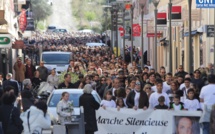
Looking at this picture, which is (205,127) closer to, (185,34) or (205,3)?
(205,3)

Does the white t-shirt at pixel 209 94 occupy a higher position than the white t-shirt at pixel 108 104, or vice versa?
the white t-shirt at pixel 209 94

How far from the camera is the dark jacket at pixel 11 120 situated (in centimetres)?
1576

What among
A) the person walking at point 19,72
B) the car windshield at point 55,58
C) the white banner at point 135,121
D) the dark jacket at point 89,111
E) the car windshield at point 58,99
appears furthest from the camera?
the car windshield at point 55,58

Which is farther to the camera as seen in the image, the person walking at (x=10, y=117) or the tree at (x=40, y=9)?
the tree at (x=40, y=9)

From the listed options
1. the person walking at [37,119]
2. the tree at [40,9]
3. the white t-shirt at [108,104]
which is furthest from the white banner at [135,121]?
the tree at [40,9]

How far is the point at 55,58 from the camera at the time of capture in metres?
47.5

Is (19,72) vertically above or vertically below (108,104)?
below

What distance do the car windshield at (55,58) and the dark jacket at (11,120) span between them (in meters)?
30.8

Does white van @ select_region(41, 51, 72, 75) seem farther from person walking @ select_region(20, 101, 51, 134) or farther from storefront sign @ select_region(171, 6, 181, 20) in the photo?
person walking @ select_region(20, 101, 51, 134)

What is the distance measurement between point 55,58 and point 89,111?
28088 millimetres

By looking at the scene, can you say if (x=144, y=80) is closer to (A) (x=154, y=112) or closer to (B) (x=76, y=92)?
(B) (x=76, y=92)

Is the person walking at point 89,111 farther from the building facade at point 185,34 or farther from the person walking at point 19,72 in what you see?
the person walking at point 19,72

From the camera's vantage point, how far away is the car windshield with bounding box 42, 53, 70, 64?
47.3 m

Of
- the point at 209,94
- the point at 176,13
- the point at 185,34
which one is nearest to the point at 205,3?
the point at 209,94
